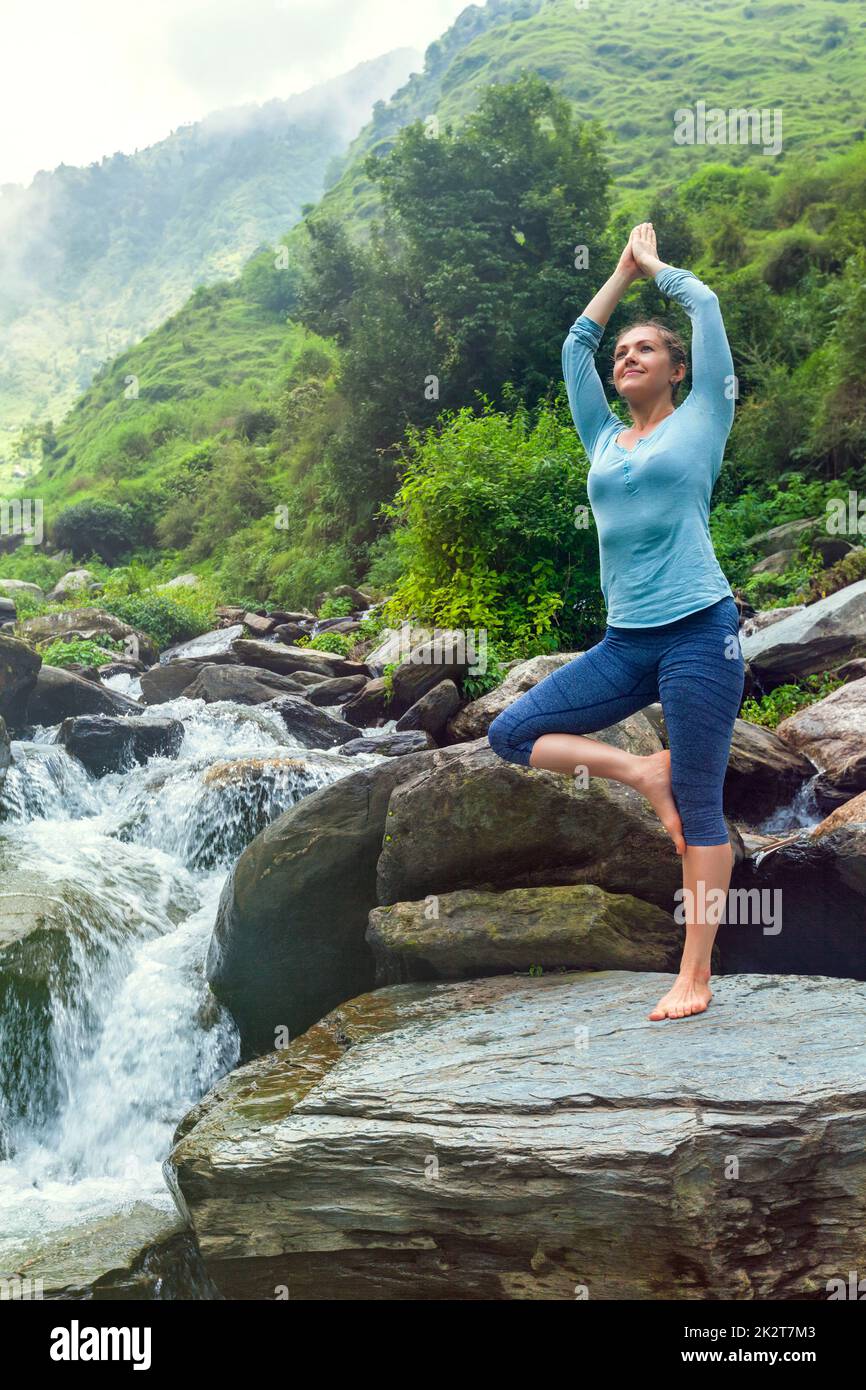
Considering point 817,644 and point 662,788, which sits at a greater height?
point 817,644

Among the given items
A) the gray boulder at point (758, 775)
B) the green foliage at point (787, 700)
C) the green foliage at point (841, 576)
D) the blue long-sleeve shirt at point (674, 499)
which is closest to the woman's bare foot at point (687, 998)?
the blue long-sleeve shirt at point (674, 499)

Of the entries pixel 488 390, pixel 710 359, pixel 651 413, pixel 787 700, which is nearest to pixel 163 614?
pixel 488 390

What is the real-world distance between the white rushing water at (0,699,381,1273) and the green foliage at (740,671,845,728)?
4.00m

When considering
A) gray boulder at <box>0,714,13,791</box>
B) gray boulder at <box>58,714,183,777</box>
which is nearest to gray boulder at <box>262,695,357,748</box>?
gray boulder at <box>58,714,183,777</box>

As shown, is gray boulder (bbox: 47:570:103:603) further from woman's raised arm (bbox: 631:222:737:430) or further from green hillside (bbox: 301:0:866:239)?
green hillside (bbox: 301:0:866:239)

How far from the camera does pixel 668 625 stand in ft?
12.7

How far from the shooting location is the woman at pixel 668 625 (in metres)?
3.85

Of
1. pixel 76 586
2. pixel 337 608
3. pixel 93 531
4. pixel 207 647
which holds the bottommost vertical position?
pixel 207 647

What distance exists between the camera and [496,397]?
2242 cm

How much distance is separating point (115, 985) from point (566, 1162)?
4.64m

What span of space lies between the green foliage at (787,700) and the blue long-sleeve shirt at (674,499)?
6.82m

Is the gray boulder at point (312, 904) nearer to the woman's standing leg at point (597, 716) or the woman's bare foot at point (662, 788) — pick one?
the woman's standing leg at point (597, 716)

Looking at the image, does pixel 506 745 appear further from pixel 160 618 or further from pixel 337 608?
pixel 160 618

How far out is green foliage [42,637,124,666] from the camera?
17.6 metres
